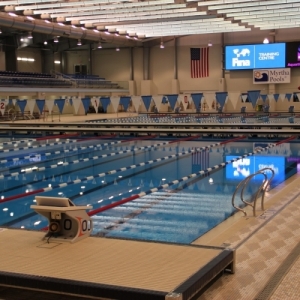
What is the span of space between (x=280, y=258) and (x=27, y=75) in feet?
93.4

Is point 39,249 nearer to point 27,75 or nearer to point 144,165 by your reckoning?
point 144,165

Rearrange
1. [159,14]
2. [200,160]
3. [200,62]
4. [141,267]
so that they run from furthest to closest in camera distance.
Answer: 1. [200,62]
2. [159,14]
3. [200,160]
4. [141,267]

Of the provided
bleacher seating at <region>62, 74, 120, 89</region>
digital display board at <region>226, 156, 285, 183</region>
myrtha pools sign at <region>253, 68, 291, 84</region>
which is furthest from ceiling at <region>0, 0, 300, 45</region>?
digital display board at <region>226, 156, 285, 183</region>

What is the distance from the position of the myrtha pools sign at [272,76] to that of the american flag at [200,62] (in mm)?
3567

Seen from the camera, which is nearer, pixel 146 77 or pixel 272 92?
pixel 272 92

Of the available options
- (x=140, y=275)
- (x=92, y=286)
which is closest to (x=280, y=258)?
(x=140, y=275)

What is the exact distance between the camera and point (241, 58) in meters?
33.2

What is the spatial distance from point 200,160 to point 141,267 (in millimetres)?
8525

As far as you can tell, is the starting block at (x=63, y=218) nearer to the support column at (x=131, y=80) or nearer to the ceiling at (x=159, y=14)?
the ceiling at (x=159, y=14)

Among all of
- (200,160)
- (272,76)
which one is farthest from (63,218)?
(272,76)

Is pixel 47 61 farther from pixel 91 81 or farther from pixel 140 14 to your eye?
pixel 140 14

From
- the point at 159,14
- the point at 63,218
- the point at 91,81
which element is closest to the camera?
the point at 63,218

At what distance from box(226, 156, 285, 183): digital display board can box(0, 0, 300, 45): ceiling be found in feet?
29.5

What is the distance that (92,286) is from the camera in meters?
3.03
